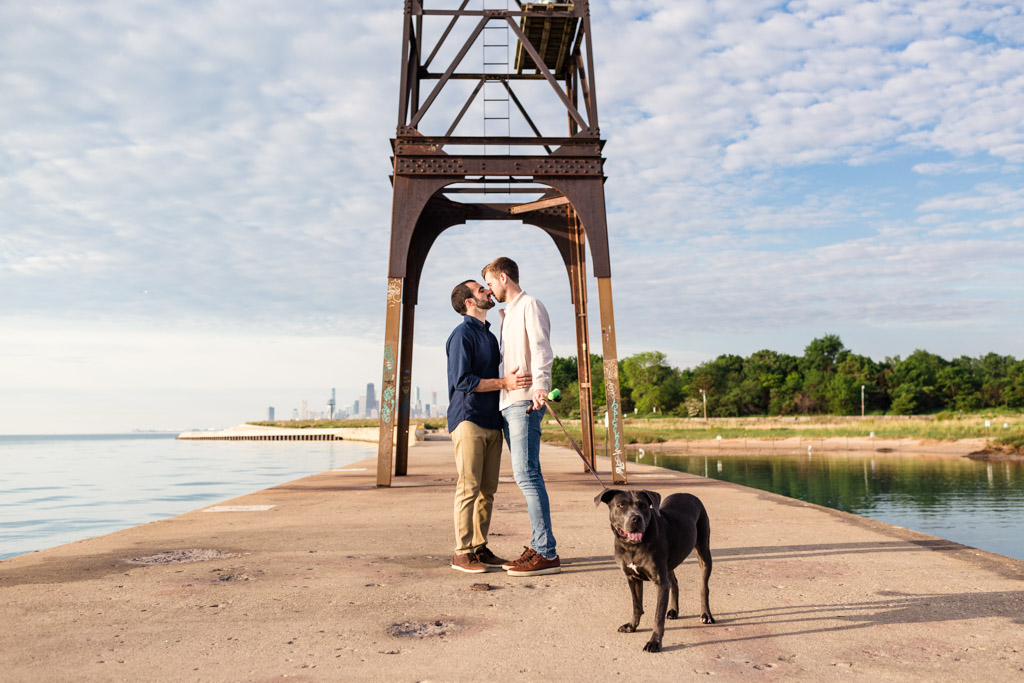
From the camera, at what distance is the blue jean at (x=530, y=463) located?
5.07 m

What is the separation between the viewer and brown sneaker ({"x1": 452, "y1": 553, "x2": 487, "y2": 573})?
5.23 m

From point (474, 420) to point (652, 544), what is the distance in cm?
201

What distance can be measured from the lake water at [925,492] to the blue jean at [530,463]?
10.5 meters

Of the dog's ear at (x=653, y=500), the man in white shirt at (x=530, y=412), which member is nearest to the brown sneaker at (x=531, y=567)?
the man in white shirt at (x=530, y=412)

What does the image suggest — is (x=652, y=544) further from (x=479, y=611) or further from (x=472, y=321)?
(x=472, y=321)

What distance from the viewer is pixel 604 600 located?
445cm

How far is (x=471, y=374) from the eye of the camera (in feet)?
17.3

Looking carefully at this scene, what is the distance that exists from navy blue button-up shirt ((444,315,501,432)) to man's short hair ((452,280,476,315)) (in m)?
0.13

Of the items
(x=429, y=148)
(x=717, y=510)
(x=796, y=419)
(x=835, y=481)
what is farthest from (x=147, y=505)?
(x=796, y=419)

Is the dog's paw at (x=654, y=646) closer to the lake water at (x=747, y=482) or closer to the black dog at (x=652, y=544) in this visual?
the black dog at (x=652, y=544)

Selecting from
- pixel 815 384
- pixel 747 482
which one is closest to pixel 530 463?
pixel 747 482

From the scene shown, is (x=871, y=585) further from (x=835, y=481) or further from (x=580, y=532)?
(x=835, y=481)

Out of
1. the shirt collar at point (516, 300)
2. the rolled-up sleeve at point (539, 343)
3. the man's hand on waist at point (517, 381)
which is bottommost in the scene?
the man's hand on waist at point (517, 381)

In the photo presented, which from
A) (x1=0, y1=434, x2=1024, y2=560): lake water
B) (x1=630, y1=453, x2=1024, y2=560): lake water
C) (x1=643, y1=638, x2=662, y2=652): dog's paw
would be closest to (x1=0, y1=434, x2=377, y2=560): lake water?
(x1=0, y1=434, x2=1024, y2=560): lake water
